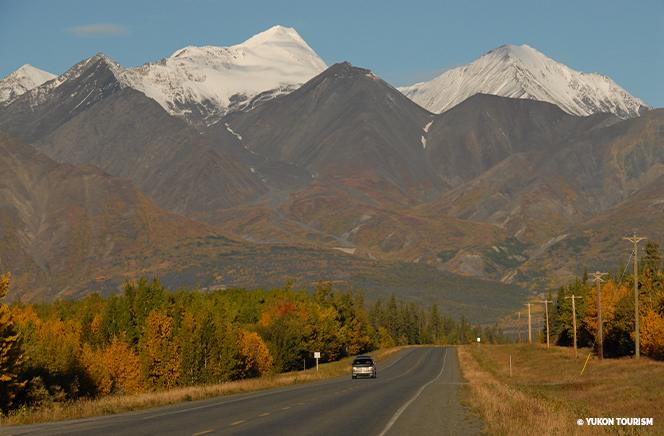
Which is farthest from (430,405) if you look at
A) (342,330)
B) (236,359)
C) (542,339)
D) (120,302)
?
(542,339)

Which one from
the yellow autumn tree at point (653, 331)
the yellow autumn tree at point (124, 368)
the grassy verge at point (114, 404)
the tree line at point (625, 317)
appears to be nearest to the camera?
the grassy verge at point (114, 404)

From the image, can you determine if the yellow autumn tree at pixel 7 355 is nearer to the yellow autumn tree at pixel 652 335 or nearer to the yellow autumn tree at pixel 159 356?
the yellow autumn tree at pixel 159 356

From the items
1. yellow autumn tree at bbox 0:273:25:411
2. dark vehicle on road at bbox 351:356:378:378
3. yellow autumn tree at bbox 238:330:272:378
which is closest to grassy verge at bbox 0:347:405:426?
yellow autumn tree at bbox 0:273:25:411

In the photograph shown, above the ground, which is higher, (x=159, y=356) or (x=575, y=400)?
(x=159, y=356)

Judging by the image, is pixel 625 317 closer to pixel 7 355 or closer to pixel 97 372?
pixel 97 372

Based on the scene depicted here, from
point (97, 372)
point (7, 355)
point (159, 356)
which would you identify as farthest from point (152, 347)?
point (7, 355)

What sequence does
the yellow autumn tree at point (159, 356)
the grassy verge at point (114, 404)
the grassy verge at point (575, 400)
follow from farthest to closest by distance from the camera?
1. the yellow autumn tree at point (159, 356)
2. the grassy verge at point (114, 404)
3. the grassy verge at point (575, 400)

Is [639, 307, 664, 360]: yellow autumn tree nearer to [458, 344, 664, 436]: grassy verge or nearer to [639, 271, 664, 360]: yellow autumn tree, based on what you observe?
[639, 271, 664, 360]: yellow autumn tree

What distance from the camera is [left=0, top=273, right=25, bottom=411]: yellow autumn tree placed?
37.1 m

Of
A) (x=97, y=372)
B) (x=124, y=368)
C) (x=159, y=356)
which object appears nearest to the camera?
(x=97, y=372)

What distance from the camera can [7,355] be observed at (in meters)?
37.7

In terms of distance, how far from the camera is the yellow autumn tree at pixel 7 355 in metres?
37.1

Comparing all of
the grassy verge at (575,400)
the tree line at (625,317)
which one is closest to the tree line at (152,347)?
the grassy verge at (575,400)

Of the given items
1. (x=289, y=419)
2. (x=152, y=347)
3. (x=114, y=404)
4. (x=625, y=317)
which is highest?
(x=625, y=317)
